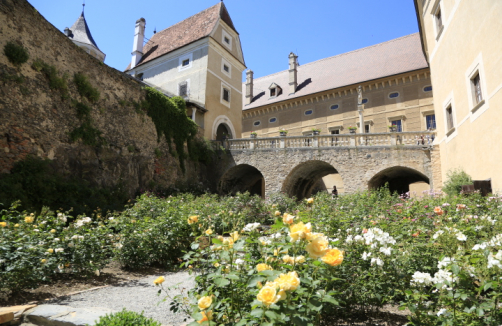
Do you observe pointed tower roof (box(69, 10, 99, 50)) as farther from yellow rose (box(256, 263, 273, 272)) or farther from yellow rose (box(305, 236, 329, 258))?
yellow rose (box(305, 236, 329, 258))

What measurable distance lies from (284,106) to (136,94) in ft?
56.1

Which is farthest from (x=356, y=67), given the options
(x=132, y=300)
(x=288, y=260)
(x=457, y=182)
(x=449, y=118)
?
(x=288, y=260)

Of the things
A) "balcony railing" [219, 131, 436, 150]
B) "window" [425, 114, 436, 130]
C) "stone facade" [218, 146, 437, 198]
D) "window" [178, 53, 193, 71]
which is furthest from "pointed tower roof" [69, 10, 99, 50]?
"window" [425, 114, 436, 130]

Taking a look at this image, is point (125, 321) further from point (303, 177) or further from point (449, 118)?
point (303, 177)

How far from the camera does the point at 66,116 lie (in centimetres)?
1115

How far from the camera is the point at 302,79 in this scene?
31.1 m

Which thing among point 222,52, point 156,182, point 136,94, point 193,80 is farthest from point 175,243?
point 222,52

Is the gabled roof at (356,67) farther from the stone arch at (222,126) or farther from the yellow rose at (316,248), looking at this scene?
the yellow rose at (316,248)

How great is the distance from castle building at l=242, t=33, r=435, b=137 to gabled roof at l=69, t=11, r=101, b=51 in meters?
15.6

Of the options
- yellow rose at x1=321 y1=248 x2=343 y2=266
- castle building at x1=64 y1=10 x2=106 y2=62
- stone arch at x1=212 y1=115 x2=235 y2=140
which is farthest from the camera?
castle building at x1=64 y1=10 x2=106 y2=62

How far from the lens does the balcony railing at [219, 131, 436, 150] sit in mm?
15891

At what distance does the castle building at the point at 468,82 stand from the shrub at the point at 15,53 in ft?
42.8

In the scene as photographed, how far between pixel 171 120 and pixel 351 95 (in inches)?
625

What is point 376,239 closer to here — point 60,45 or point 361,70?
point 60,45
